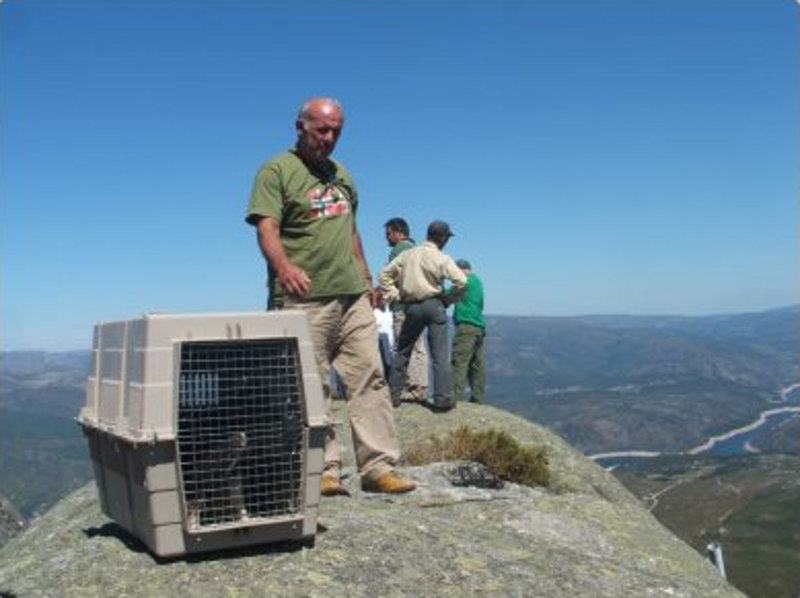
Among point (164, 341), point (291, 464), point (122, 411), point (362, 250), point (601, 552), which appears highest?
point (362, 250)

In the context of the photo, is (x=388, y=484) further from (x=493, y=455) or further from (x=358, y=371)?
(x=493, y=455)

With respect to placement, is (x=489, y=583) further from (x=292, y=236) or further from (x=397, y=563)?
(x=292, y=236)

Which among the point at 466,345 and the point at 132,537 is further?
the point at 466,345

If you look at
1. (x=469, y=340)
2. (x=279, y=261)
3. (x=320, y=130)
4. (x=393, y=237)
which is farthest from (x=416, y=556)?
(x=469, y=340)

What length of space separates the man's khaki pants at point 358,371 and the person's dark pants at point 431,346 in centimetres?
654

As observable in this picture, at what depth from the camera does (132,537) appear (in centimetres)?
668

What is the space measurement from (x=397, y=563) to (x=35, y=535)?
168 inches

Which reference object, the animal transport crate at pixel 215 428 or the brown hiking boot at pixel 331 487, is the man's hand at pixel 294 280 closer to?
the animal transport crate at pixel 215 428

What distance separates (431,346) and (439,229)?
6.82 ft

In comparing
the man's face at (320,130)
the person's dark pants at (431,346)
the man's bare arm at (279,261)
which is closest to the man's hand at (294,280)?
the man's bare arm at (279,261)

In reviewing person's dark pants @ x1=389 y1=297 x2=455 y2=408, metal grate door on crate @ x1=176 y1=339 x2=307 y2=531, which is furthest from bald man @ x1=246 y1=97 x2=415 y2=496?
person's dark pants @ x1=389 y1=297 x2=455 y2=408

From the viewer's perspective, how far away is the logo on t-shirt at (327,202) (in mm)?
7973

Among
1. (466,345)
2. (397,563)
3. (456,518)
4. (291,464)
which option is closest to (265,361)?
(291,464)

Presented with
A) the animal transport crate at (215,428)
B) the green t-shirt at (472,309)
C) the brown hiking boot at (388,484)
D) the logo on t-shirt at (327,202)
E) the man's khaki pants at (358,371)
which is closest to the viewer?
the animal transport crate at (215,428)
